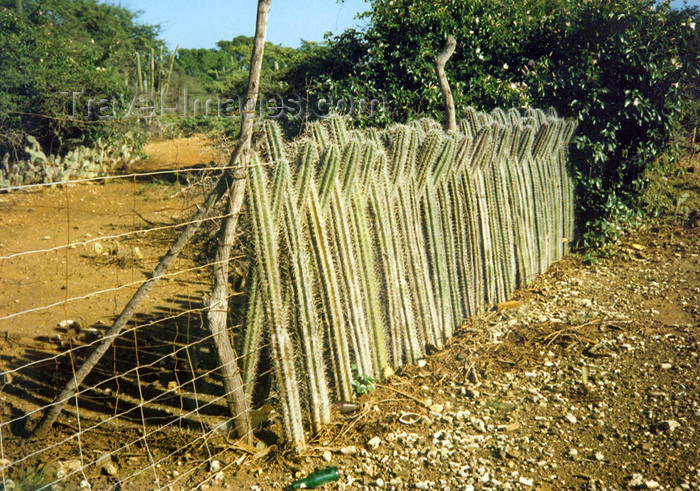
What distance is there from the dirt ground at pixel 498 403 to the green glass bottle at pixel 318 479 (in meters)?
0.08

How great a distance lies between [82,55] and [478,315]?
40.4 feet

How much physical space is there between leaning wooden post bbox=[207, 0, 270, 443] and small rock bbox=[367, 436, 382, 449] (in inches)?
30.7

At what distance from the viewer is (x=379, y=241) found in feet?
15.5

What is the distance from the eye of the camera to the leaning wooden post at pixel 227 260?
139 inches

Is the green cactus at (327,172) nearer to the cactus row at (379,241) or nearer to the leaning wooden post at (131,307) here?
the cactus row at (379,241)

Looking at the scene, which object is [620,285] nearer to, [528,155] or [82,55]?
[528,155]

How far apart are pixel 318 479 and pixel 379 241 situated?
6.32 feet

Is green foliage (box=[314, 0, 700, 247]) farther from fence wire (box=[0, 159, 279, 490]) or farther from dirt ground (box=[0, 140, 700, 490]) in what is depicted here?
fence wire (box=[0, 159, 279, 490])

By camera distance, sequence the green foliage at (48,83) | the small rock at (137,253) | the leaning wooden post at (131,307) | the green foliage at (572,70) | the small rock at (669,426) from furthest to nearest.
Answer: the green foliage at (48,83) → the green foliage at (572,70) → the small rock at (137,253) → the small rock at (669,426) → the leaning wooden post at (131,307)

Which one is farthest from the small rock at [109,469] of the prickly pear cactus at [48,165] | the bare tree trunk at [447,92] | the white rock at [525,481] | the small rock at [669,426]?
the prickly pear cactus at [48,165]

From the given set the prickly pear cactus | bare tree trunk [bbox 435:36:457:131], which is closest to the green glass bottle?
bare tree trunk [bbox 435:36:457:131]

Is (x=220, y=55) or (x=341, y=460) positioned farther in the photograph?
(x=220, y=55)

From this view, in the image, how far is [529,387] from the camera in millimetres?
4672

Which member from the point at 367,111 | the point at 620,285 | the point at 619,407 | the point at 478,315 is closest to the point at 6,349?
the point at 478,315
